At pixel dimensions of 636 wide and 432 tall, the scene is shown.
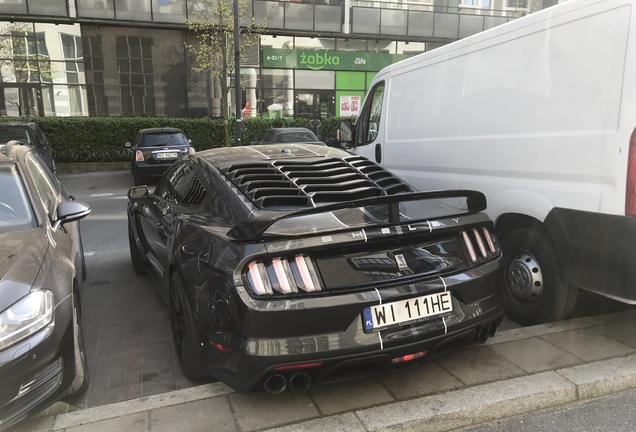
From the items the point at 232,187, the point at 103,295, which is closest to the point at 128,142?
the point at 103,295

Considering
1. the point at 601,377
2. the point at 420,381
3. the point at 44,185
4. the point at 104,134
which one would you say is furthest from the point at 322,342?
the point at 104,134

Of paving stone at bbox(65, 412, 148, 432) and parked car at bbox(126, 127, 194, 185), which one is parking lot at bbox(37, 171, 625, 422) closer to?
paving stone at bbox(65, 412, 148, 432)

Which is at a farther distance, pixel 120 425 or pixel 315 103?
pixel 315 103

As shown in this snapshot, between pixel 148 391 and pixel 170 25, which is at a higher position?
pixel 170 25

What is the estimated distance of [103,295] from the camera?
16.6 ft

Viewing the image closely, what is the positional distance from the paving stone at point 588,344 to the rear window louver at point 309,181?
1.58m

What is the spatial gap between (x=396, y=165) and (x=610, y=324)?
283cm

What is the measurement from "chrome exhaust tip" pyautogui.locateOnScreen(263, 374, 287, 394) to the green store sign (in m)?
21.2

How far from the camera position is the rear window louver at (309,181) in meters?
3.26

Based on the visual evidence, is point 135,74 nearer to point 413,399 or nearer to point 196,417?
point 196,417

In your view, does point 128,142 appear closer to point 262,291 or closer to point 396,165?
point 396,165

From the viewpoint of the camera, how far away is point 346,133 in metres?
7.21

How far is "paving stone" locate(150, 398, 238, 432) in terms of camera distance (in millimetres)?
2643

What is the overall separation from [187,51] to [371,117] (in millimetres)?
16588
